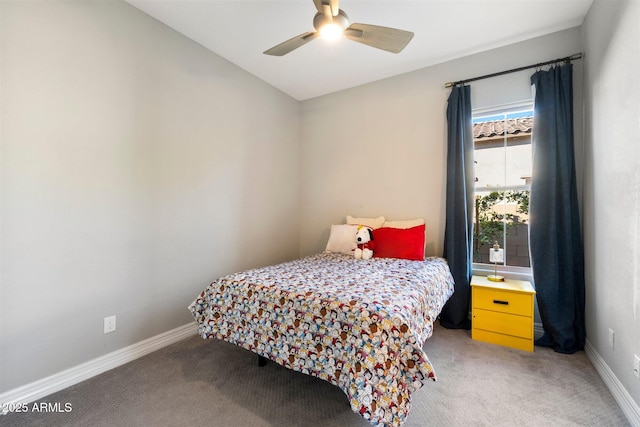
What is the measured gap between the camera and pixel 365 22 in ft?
7.74

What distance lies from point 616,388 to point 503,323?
74 centimetres

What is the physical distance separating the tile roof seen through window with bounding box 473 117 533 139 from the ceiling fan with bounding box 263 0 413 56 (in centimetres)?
154

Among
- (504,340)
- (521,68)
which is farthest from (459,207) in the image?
(521,68)

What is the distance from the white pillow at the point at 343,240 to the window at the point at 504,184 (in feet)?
4.16

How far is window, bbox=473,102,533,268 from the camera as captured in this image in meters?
2.75

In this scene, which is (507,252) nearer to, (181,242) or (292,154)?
(292,154)

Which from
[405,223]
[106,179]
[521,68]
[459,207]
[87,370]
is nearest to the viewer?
[87,370]

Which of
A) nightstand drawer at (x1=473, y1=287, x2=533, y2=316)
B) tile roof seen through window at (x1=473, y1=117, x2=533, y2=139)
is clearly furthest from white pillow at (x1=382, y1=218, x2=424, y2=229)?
tile roof seen through window at (x1=473, y1=117, x2=533, y2=139)

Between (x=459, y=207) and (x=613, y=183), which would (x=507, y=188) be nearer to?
(x=459, y=207)

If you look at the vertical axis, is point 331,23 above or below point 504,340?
above

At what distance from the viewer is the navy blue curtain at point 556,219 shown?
229 cm

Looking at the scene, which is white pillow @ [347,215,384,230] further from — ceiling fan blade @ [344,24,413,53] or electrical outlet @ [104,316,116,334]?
electrical outlet @ [104,316,116,334]

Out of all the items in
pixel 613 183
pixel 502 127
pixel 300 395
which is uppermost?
pixel 502 127

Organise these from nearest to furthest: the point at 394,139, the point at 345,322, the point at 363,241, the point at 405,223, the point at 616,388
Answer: the point at 345,322 < the point at 616,388 < the point at 363,241 < the point at 405,223 < the point at 394,139
